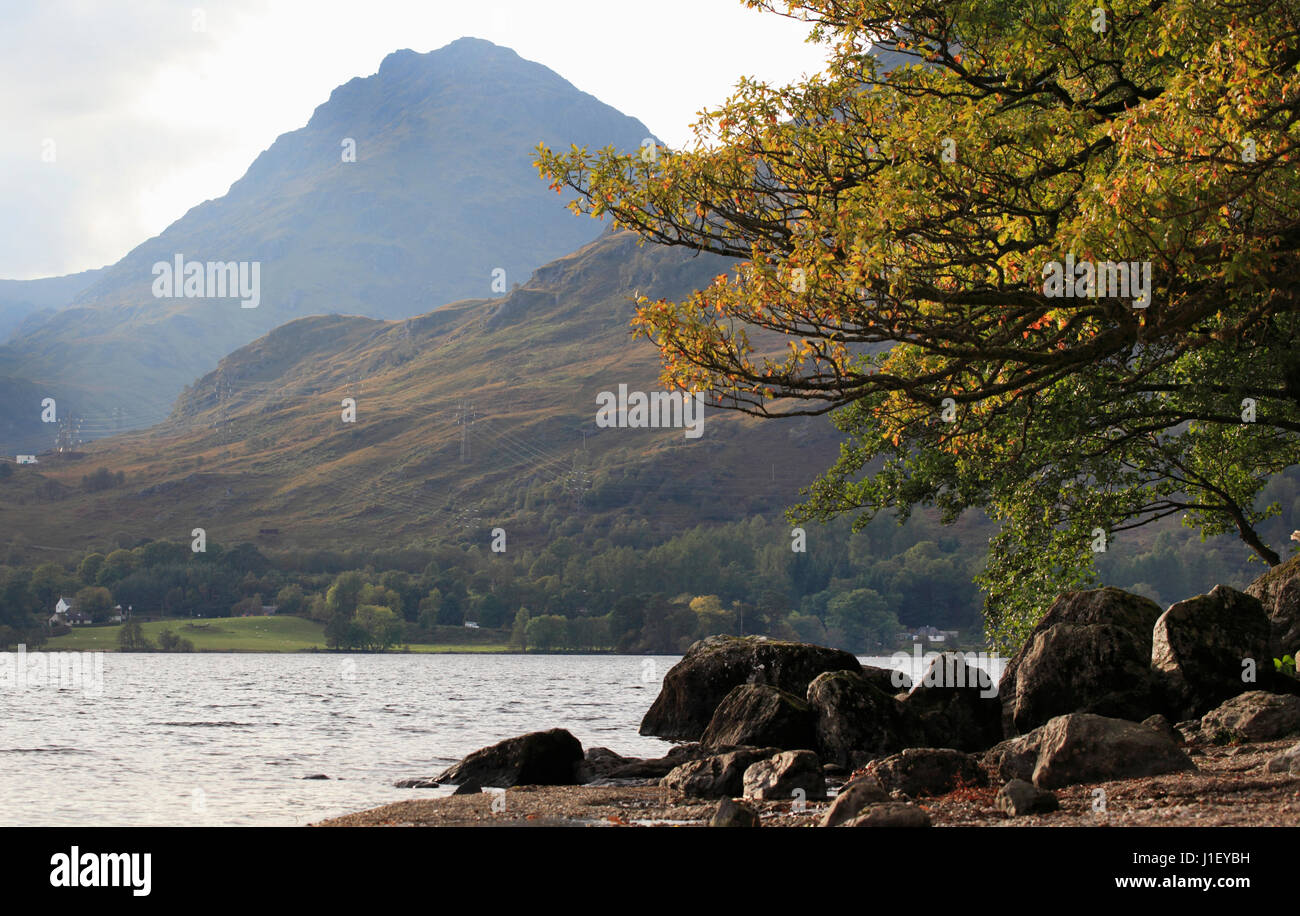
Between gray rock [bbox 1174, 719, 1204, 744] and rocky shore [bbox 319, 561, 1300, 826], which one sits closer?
rocky shore [bbox 319, 561, 1300, 826]

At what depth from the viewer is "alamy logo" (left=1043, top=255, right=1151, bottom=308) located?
13.7m

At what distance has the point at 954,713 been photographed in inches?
1102

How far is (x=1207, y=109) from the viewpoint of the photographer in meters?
13.3

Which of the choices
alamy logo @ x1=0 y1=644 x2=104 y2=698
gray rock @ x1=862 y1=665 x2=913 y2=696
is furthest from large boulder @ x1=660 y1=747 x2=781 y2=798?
alamy logo @ x1=0 y1=644 x2=104 y2=698

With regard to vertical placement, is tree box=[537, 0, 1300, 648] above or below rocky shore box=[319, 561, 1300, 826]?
above

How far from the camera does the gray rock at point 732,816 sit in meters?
14.7

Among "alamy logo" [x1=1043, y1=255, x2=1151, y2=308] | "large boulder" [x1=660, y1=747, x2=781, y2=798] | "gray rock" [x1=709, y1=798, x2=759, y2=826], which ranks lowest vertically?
"large boulder" [x1=660, y1=747, x2=781, y2=798]

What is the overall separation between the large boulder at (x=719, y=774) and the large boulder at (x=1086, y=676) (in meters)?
5.66

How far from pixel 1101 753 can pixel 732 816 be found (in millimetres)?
5688

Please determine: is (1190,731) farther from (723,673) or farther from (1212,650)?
(723,673)

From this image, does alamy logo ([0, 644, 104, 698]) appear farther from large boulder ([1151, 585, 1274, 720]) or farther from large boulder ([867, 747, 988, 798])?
large boulder ([1151, 585, 1274, 720])
